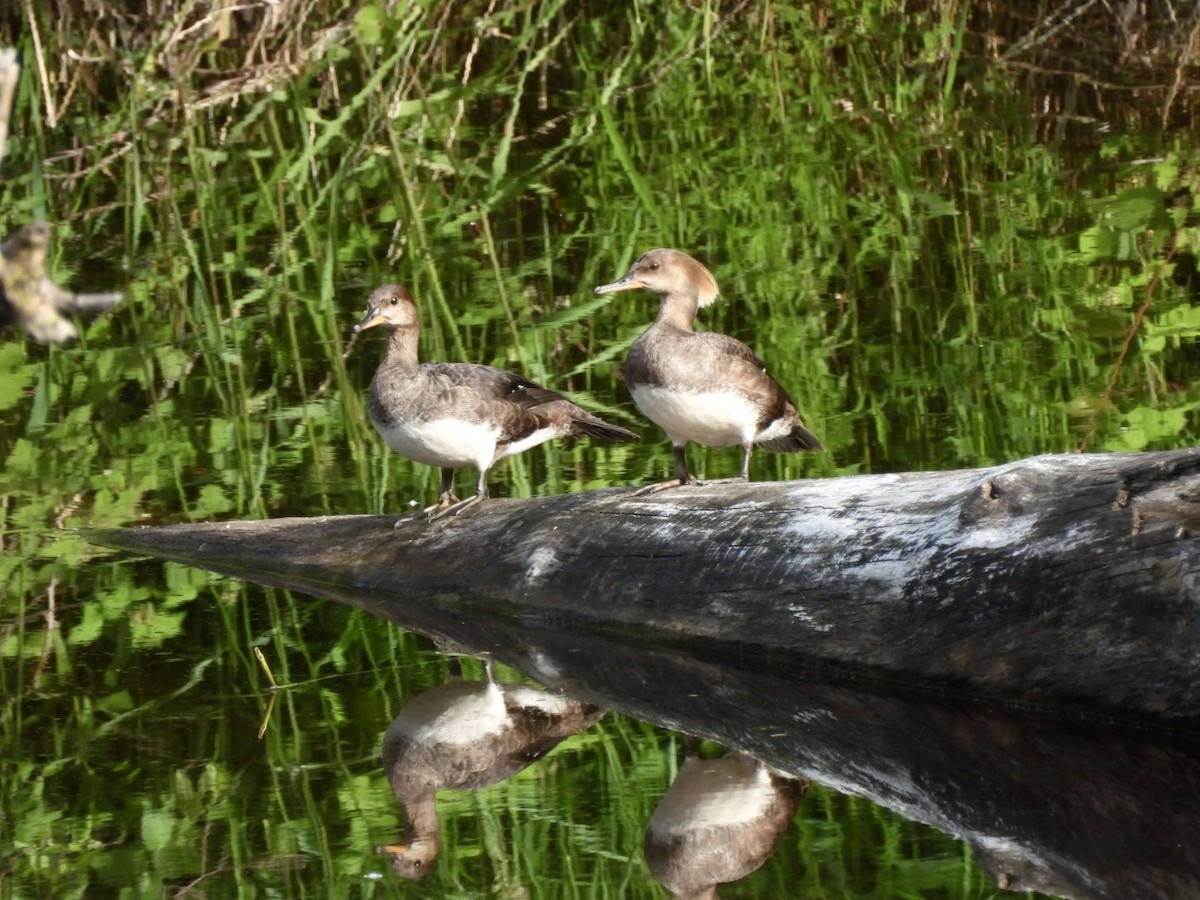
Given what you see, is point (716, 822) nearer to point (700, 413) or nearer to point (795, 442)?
point (700, 413)

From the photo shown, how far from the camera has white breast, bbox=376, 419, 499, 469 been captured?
243 inches

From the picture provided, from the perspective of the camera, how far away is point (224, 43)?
1505 centimetres

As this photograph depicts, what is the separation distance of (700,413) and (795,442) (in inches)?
23.9

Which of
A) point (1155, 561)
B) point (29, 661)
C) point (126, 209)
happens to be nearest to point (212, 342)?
point (126, 209)

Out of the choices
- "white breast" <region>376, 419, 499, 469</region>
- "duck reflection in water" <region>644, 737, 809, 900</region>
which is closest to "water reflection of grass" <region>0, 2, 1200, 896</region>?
"duck reflection in water" <region>644, 737, 809, 900</region>

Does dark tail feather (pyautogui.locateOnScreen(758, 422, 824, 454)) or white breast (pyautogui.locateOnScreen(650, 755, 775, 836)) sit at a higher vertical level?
dark tail feather (pyautogui.locateOnScreen(758, 422, 824, 454))

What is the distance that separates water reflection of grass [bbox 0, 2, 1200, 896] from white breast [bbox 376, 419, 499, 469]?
570 mm

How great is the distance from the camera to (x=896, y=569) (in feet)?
16.4

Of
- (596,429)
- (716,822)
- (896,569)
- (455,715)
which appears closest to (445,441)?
(596,429)

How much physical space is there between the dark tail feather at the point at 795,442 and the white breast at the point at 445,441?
0.87 metres

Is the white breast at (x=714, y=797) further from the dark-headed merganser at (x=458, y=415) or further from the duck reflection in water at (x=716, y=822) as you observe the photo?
the dark-headed merganser at (x=458, y=415)

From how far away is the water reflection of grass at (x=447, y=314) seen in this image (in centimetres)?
462

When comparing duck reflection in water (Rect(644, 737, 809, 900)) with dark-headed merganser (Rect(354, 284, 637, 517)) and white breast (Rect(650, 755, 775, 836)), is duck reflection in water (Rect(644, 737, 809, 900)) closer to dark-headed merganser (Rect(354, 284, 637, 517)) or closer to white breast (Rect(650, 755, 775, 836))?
white breast (Rect(650, 755, 775, 836))

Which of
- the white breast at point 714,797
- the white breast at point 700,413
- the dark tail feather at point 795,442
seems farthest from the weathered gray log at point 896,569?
the dark tail feather at point 795,442
